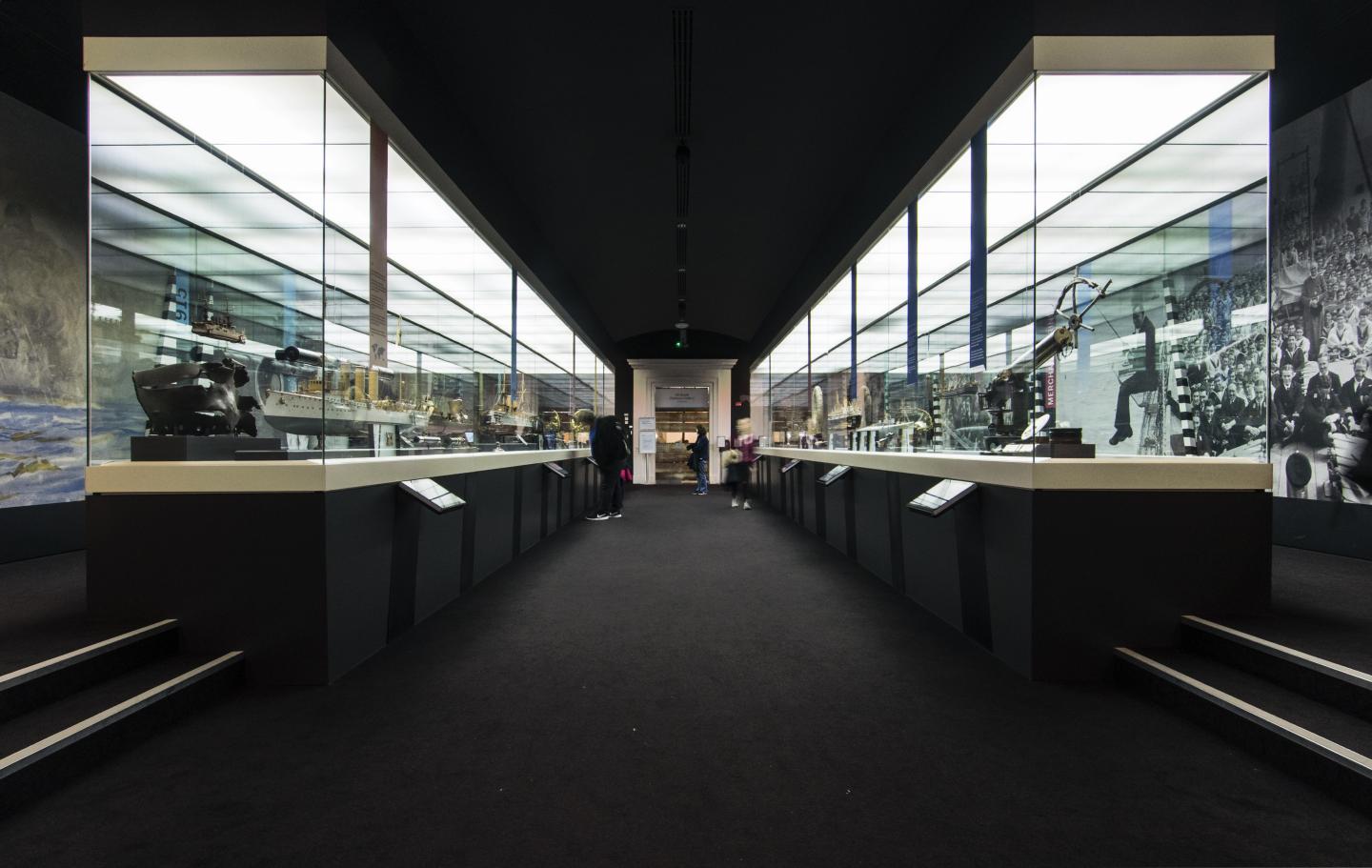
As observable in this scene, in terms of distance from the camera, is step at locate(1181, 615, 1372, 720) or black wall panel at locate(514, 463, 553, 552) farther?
black wall panel at locate(514, 463, 553, 552)

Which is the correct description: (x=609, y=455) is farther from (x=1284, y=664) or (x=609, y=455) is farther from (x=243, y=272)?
(x=1284, y=664)

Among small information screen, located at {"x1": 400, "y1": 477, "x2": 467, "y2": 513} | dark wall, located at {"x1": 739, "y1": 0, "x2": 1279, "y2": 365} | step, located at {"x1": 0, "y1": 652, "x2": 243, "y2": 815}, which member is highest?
dark wall, located at {"x1": 739, "y1": 0, "x2": 1279, "y2": 365}

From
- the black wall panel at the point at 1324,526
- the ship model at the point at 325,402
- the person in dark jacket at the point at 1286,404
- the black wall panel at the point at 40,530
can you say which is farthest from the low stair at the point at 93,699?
the person in dark jacket at the point at 1286,404

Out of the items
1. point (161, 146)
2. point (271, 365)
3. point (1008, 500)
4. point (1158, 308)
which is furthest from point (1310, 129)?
point (161, 146)

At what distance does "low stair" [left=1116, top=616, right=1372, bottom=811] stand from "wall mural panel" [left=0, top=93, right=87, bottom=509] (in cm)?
678

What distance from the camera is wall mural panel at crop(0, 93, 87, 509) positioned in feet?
13.8

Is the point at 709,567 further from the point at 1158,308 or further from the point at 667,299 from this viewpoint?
the point at 667,299

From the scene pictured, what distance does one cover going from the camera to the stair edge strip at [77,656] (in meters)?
1.77

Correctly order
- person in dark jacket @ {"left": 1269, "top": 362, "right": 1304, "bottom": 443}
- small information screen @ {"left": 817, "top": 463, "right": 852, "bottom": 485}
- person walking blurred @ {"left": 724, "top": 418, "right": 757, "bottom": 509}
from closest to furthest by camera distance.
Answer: person in dark jacket @ {"left": 1269, "top": 362, "right": 1304, "bottom": 443}, small information screen @ {"left": 817, "top": 463, "right": 852, "bottom": 485}, person walking blurred @ {"left": 724, "top": 418, "right": 757, "bottom": 509}

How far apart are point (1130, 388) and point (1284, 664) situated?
160 cm

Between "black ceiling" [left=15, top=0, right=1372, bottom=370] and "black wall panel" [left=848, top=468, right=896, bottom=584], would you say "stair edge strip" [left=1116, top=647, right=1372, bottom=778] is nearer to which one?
"black wall panel" [left=848, top=468, right=896, bottom=584]

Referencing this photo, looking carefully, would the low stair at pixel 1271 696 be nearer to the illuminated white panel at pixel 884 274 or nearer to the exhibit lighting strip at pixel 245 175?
the illuminated white panel at pixel 884 274

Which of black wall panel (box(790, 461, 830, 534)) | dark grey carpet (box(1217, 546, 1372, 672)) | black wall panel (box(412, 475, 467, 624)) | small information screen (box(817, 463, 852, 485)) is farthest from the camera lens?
black wall panel (box(790, 461, 830, 534))

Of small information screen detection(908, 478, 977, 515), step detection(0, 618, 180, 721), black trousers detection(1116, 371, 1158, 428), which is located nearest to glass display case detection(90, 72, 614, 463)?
step detection(0, 618, 180, 721)
